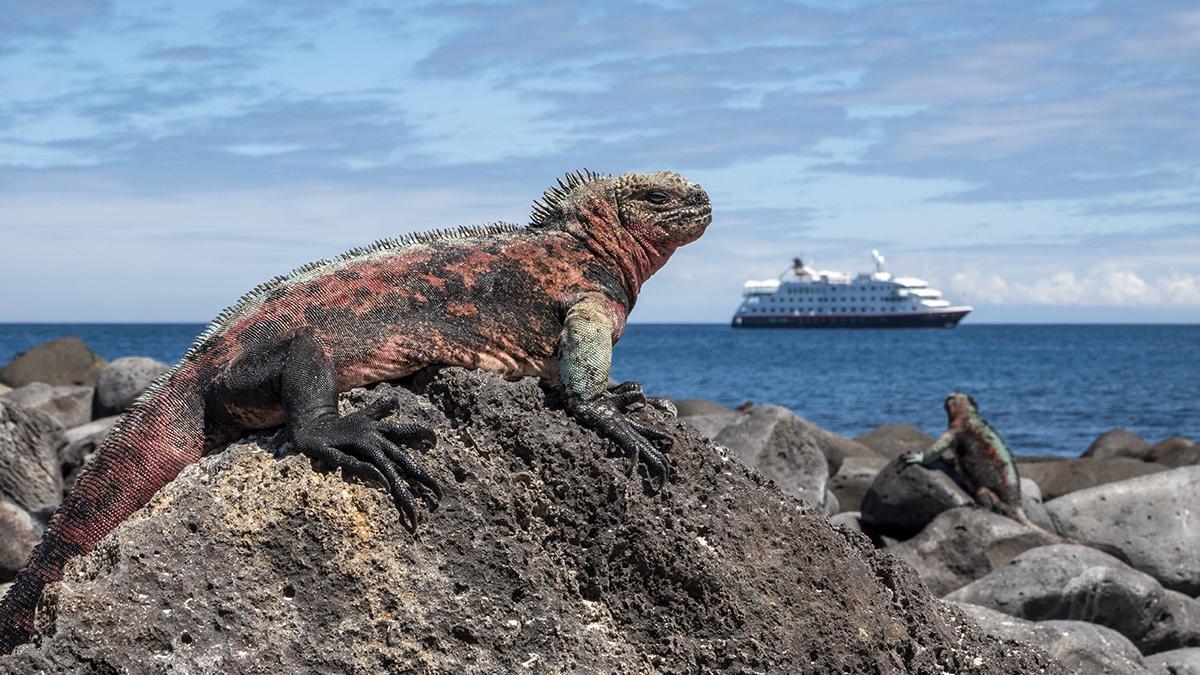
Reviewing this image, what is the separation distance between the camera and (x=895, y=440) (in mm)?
21453

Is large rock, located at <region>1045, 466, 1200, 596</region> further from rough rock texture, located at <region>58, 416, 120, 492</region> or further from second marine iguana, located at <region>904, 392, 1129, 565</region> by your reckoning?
rough rock texture, located at <region>58, 416, 120, 492</region>

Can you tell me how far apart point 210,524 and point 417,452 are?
2.10 ft

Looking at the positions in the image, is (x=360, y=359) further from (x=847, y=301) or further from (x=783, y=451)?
(x=847, y=301)

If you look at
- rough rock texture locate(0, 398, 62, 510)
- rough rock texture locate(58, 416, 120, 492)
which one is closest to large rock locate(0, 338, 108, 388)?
rough rock texture locate(58, 416, 120, 492)

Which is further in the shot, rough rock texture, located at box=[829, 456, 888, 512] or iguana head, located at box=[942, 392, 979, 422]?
rough rock texture, located at box=[829, 456, 888, 512]

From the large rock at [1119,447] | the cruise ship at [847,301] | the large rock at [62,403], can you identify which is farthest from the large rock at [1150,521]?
the cruise ship at [847,301]

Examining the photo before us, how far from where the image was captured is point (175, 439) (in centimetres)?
444

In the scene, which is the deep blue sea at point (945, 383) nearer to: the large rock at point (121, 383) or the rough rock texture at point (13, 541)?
the large rock at point (121, 383)

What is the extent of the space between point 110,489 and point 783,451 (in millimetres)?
8797

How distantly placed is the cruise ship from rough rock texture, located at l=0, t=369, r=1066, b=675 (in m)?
117

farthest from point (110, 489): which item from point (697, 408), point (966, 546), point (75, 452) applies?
point (697, 408)

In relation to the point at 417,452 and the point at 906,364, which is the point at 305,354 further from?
the point at 906,364

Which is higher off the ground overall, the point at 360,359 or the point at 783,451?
the point at 360,359

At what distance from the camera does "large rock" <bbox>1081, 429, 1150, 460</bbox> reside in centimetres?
2069
